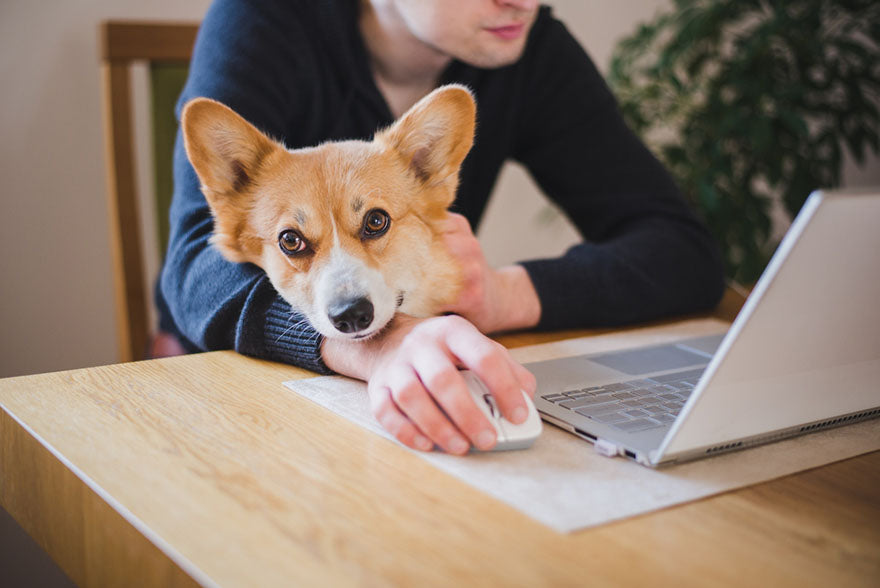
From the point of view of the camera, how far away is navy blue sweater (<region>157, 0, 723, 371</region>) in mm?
940

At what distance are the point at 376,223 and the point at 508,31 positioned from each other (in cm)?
47

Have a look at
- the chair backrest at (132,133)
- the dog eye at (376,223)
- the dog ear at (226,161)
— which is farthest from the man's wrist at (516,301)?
the chair backrest at (132,133)

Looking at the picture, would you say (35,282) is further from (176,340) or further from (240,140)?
(240,140)

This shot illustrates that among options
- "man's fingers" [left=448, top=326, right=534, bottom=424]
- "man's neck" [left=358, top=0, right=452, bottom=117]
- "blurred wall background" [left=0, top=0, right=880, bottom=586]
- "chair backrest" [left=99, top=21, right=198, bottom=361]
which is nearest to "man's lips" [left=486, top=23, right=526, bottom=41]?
"man's neck" [left=358, top=0, right=452, bottom=117]

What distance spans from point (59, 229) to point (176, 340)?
0.95 m

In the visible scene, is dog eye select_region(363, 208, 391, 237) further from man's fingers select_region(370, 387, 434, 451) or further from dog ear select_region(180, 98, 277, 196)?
man's fingers select_region(370, 387, 434, 451)

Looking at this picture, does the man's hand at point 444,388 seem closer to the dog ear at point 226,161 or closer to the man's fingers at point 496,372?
the man's fingers at point 496,372

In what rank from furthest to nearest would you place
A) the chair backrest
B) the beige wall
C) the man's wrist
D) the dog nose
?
the beige wall < the chair backrest < the man's wrist < the dog nose

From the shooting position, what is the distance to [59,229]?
1.96 metres

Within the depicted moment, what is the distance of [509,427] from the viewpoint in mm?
650

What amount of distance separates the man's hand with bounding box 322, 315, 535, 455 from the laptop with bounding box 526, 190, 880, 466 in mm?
91

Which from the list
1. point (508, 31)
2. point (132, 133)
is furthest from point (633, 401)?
point (132, 133)

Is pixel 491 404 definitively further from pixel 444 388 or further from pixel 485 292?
pixel 485 292

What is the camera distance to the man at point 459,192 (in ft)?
2.30
